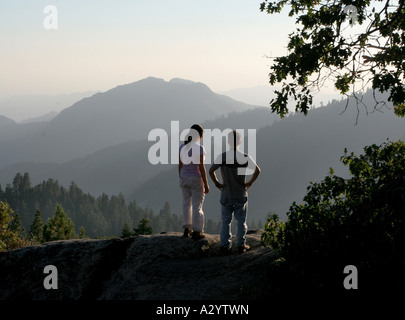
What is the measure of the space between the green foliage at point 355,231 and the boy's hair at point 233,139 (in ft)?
7.74

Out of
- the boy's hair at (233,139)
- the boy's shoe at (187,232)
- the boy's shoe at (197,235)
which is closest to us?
the boy's hair at (233,139)

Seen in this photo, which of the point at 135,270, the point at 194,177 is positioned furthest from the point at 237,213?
the point at 135,270

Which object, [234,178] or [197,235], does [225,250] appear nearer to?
[197,235]

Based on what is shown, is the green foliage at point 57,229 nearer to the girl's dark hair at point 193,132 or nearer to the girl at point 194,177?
the girl at point 194,177

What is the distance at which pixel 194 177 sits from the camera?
469 inches

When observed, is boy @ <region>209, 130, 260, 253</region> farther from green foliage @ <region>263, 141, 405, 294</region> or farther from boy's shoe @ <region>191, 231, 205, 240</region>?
green foliage @ <region>263, 141, 405, 294</region>

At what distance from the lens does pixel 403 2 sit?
10703 mm

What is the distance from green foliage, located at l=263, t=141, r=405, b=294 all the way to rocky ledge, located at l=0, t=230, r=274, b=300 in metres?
1.38

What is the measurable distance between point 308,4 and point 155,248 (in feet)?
28.5

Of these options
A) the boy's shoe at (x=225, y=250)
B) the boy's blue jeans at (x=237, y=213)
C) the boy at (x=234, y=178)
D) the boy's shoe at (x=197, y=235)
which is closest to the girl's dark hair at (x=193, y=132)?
the boy at (x=234, y=178)

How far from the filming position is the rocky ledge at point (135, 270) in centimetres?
1048
